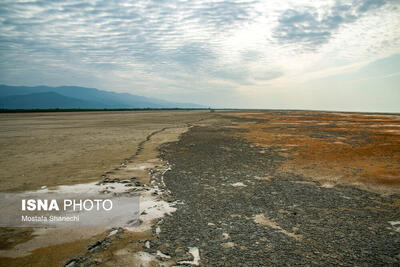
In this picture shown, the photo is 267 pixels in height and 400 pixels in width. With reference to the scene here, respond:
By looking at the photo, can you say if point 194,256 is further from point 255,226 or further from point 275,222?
point 275,222

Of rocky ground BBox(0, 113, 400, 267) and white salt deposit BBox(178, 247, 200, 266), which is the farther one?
rocky ground BBox(0, 113, 400, 267)

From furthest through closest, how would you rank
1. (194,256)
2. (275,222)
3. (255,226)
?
(275,222) → (255,226) → (194,256)

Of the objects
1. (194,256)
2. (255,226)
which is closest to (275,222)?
(255,226)

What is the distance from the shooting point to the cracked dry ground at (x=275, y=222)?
4.46m

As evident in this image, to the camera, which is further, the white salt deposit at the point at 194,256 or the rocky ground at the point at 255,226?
the rocky ground at the point at 255,226

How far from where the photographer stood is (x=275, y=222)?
19.3ft

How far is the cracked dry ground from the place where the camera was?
446 cm

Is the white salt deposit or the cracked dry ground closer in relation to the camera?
the white salt deposit

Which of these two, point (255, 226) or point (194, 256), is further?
point (255, 226)

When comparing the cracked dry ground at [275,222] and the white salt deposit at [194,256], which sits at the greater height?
the cracked dry ground at [275,222]

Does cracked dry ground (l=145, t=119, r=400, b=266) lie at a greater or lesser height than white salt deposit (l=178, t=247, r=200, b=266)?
greater

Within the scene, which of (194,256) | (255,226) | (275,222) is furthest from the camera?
(275,222)

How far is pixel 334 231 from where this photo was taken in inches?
211

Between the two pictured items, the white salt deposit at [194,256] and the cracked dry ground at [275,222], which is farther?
the cracked dry ground at [275,222]
